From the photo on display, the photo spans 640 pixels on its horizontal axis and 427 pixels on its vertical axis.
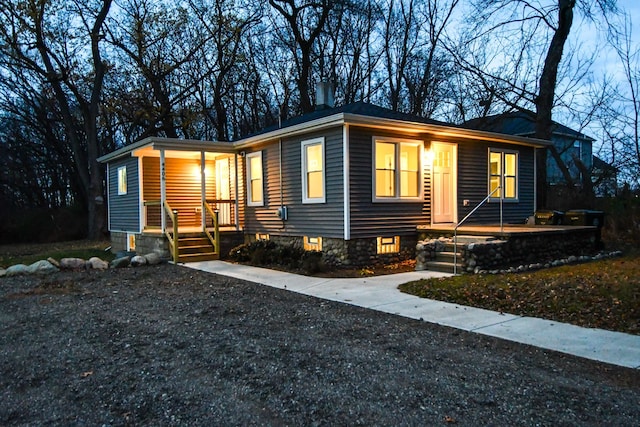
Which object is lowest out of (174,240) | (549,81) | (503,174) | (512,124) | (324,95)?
(174,240)

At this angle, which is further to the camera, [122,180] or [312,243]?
[122,180]

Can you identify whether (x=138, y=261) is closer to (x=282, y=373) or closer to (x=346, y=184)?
(x=346, y=184)

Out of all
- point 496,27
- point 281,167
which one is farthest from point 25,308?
point 496,27

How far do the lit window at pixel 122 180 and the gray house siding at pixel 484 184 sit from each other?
9792 mm

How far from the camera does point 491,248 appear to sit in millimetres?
8992

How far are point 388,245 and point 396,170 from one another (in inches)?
65.9

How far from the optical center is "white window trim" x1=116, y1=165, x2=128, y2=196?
1462 cm

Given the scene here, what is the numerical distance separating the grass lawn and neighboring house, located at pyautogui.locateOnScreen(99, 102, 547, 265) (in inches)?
98.6

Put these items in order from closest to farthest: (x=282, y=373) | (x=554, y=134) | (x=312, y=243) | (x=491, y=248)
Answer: (x=282, y=373)
(x=491, y=248)
(x=312, y=243)
(x=554, y=134)

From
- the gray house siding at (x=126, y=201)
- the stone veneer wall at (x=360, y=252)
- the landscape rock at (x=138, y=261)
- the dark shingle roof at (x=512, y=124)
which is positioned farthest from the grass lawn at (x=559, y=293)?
the dark shingle roof at (x=512, y=124)


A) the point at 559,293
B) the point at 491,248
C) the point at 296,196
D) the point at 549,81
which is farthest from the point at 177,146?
the point at 549,81

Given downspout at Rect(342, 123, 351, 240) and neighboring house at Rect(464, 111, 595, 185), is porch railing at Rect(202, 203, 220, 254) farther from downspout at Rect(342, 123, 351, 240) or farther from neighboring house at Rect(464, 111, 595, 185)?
neighboring house at Rect(464, 111, 595, 185)

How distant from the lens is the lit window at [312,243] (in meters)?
10.8

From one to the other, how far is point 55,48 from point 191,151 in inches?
502
